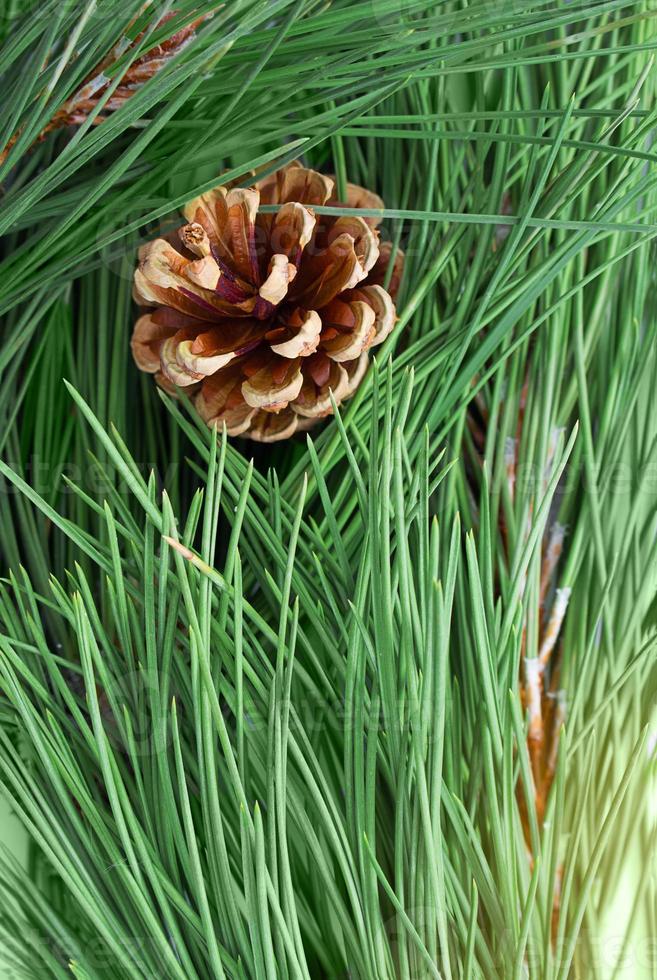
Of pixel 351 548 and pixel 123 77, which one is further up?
pixel 123 77

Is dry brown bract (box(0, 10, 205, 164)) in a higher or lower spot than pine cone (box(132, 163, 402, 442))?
higher

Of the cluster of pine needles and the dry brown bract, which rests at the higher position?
the dry brown bract

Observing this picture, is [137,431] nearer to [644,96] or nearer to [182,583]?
[182,583]

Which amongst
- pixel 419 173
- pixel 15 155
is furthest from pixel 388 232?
pixel 15 155

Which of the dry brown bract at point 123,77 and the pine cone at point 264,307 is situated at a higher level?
the dry brown bract at point 123,77
